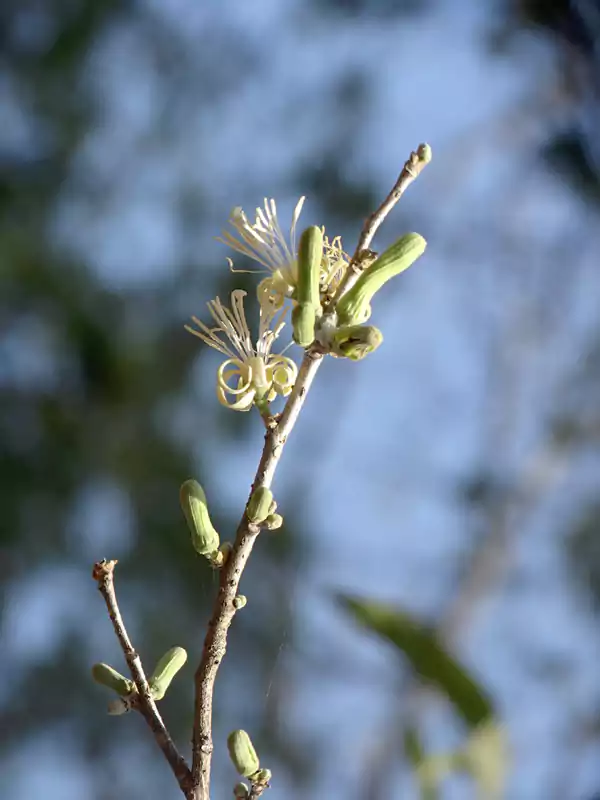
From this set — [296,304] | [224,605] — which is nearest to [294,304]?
[296,304]

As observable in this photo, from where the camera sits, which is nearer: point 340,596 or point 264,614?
point 340,596

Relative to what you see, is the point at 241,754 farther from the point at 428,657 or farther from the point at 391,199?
the point at 391,199

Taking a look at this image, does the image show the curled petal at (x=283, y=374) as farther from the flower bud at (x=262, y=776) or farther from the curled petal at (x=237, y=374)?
the flower bud at (x=262, y=776)

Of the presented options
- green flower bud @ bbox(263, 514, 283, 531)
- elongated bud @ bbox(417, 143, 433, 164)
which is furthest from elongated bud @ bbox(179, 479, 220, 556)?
elongated bud @ bbox(417, 143, 433, 164)

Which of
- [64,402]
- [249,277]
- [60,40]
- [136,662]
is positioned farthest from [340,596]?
[60,40]

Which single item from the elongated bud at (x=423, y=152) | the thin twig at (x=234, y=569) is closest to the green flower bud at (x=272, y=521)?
the thin twig at (x=234, y=569)

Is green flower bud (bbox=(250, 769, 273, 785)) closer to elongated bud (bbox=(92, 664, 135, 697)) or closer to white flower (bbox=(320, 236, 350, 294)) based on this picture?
elongated bud (bbox=(92, 664, 135, 697))

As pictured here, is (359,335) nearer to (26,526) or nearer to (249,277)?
(249,277)
